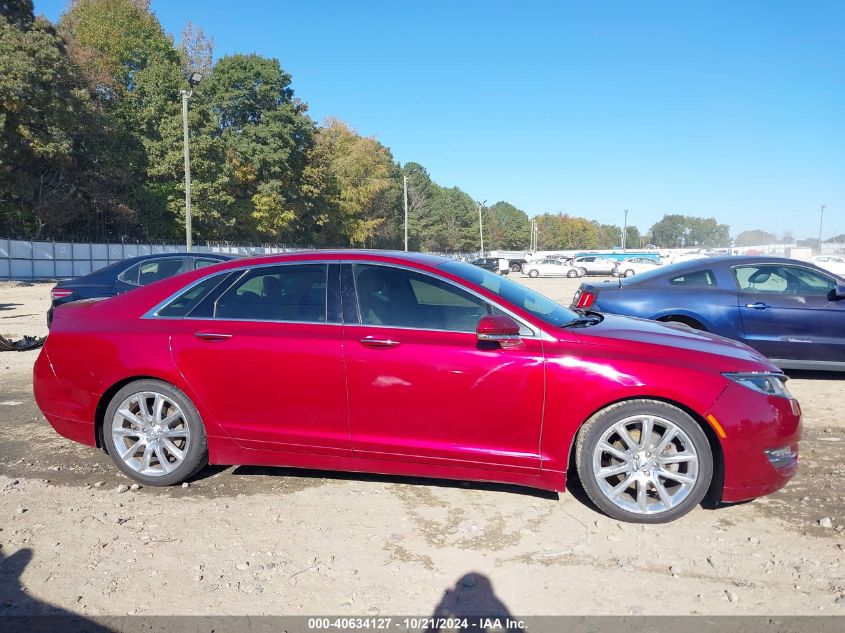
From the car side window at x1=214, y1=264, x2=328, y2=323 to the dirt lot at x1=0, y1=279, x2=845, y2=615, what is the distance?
1220 mm

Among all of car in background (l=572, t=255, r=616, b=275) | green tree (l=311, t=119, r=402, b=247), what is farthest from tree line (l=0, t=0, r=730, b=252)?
car in background (l=572, t=255, r=616, b=275)

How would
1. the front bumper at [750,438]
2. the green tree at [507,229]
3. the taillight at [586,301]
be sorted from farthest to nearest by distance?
the green tree at [507,229]
the taillight at [586,301]
the front bumper at [750,438]

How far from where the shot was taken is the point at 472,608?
2.96m

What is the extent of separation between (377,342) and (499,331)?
781mm

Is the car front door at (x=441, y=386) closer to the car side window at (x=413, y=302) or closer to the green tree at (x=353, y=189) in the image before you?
the car side window at (x=413, y=302)

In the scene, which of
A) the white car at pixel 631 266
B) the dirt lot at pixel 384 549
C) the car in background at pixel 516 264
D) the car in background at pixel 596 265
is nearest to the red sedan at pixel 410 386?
the dirt lot at pixel 384 549

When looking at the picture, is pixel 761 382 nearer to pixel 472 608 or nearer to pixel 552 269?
pixel 472 608

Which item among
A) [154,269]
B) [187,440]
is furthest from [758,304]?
[154,269]

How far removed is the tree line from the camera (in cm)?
3344

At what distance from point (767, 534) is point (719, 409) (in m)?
0.78

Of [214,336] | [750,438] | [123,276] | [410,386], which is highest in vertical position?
[123,276]

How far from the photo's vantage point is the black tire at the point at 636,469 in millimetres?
3719

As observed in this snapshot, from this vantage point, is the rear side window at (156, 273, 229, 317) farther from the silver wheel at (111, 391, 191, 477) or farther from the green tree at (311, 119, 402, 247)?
the green tree at (311, 119, 402, 247)

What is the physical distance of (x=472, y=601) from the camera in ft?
9.90
